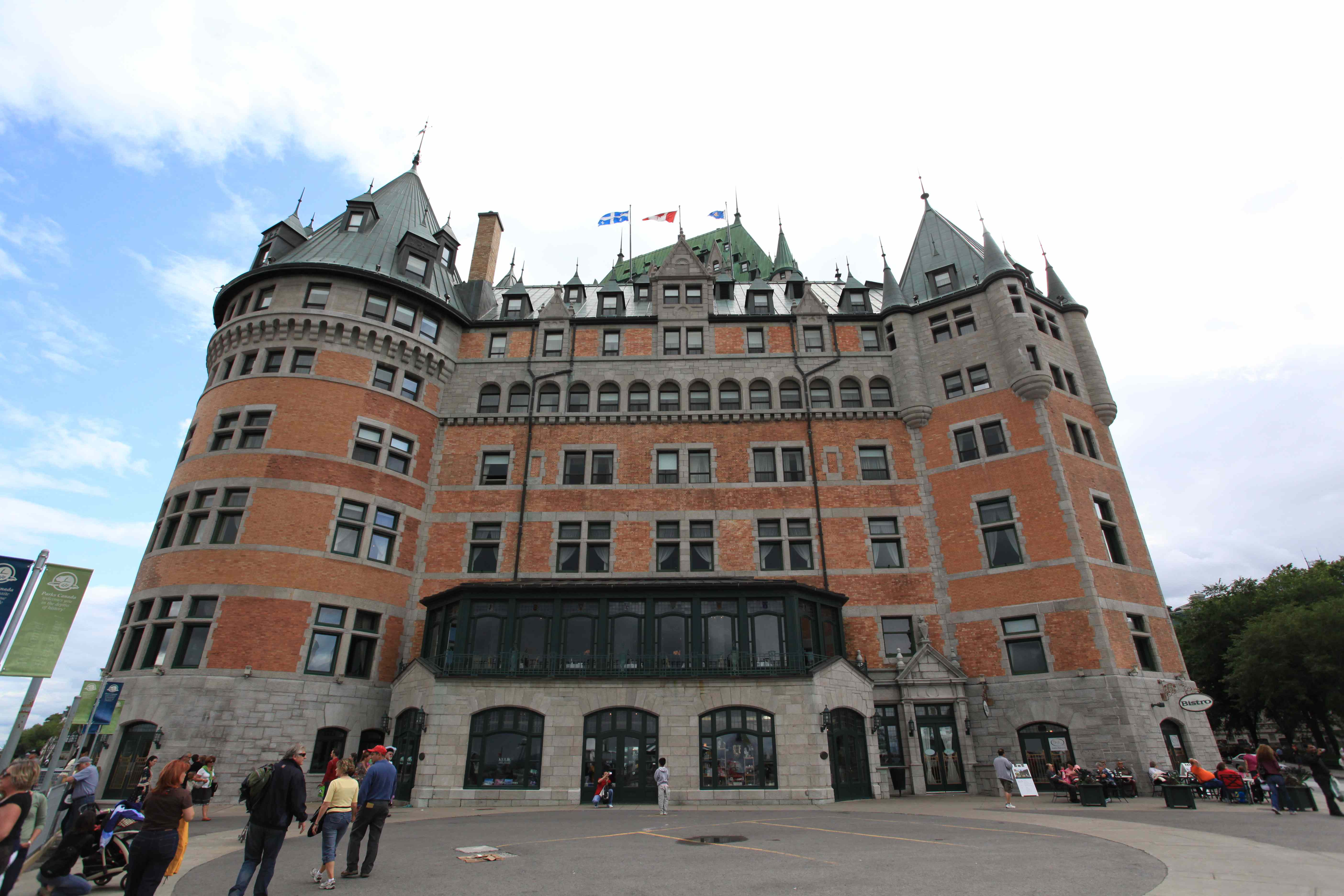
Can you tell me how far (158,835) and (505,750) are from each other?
17189 mm

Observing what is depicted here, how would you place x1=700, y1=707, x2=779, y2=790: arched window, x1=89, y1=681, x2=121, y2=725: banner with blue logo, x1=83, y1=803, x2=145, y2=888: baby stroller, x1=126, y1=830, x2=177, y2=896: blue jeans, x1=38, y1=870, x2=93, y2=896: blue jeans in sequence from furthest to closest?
1. x1=700, y1=707, x2=779, y2=790: arched window
2. x1=89, y1=681, x2=121, y2=725: banner with blue logo
3. x1=83, y1=803, x2=145, y2=888: baby stroller
4. x1=38, y1=870, x2=93, y2=896: blue jeans
5. x1=126, y1=830, x2=177, y2=896: blue jeans

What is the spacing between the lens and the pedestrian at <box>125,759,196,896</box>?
289 inches

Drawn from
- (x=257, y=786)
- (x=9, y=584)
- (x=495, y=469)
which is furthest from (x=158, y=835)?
(x=495, y=469)

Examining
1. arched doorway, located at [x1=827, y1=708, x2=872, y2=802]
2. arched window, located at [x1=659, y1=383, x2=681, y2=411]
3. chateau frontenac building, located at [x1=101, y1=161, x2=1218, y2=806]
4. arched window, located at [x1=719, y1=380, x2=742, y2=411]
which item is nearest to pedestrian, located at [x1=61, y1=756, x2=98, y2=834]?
chateau frontenac building, located at [x1=101, y1=161, x2=1218, y2=806]

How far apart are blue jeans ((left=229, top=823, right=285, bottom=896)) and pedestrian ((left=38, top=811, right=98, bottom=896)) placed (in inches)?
72.4

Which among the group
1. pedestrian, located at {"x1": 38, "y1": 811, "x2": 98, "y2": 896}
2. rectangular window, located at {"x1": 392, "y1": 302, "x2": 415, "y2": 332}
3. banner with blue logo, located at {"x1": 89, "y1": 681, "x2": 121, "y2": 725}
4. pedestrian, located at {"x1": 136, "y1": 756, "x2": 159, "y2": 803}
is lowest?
pedestrian, located at {"x1": 38, "y1": 811, "x2": 98, "y2": 896}

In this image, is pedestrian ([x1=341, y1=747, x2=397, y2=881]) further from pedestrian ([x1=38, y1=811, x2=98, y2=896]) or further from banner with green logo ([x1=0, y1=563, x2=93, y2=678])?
banner with green logo ([x1=0, y1=563, x2=93, y2=678])

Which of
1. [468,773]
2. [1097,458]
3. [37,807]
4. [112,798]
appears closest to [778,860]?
[37,807]

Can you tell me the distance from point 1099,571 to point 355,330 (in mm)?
33763

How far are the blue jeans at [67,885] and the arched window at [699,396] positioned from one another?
27518 millimetres

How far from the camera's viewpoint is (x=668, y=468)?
3262 centimetres

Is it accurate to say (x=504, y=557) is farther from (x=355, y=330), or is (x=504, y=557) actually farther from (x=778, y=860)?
(x=778, y=860)

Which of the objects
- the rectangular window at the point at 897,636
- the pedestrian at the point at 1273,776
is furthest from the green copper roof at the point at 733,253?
the pedestrian at the point at 1273,776

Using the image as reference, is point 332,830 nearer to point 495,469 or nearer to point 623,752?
point 623,752
